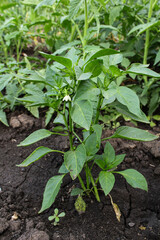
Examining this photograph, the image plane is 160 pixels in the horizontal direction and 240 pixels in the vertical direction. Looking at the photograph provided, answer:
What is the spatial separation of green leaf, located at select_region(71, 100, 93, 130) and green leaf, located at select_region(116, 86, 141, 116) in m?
0.14

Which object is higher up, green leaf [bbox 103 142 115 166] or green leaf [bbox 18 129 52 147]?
green leaf [bbox 18 129 52 147]

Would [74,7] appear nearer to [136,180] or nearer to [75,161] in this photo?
[75,161]

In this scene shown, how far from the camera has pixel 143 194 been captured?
5.09ft

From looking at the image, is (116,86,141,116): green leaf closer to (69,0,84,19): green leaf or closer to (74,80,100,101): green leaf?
(74,80,100,101): green leaf

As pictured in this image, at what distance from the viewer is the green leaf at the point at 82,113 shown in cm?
104

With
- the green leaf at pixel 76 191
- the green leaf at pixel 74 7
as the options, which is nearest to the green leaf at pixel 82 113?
the green leaf at pixel 76 191

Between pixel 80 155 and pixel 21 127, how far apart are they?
106cm

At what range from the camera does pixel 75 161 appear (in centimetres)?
119

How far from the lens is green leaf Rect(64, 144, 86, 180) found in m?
1.15

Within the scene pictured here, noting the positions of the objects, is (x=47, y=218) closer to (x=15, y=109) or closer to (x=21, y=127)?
(x=21, y=127)

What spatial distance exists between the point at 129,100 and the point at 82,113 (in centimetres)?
22

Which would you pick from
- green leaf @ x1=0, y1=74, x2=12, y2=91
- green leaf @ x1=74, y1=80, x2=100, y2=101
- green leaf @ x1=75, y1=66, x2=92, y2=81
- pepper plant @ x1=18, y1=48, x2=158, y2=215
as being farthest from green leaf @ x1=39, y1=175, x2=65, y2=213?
green leaf @ x1=0, y1=74, x2=12, y2=91

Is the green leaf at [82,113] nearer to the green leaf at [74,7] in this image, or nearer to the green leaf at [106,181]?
the green leaf at [106,181]

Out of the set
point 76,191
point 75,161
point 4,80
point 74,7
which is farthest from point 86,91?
point 4,80
